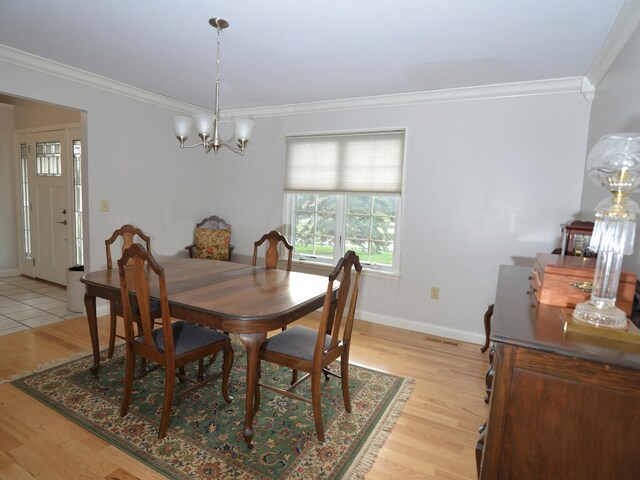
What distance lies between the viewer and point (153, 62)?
2.88 metres

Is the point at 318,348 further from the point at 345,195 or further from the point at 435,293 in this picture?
the point at 345,195

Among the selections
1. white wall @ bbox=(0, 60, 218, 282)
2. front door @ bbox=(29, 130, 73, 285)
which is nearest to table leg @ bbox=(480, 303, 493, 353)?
white wall @ bbox=(0, 60, 218, 282)

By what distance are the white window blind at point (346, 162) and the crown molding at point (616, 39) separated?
4.89 feet

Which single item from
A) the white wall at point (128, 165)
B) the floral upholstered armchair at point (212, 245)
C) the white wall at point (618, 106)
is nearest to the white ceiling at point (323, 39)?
the white wall at point (618, 106)

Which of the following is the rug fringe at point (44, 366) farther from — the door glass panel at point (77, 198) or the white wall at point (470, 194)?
the white wall at point (470, 194)

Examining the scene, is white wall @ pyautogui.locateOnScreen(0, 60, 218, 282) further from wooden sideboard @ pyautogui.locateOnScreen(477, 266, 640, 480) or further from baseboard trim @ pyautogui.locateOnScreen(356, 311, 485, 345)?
wooden sideboard @ pyautogui.locateOnScreen(477, 266, 640, 480)

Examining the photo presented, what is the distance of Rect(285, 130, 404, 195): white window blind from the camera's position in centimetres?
Answer: 356

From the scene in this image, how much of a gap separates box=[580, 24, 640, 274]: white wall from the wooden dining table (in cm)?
168

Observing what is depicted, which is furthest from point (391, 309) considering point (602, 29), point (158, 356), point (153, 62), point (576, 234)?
point (153, 62)

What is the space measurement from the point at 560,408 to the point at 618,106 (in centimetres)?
204

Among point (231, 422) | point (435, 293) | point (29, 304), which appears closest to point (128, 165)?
point (29, 304)

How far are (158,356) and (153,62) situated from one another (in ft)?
7.44

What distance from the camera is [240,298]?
202 cm

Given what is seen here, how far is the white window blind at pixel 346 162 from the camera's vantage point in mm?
3564
